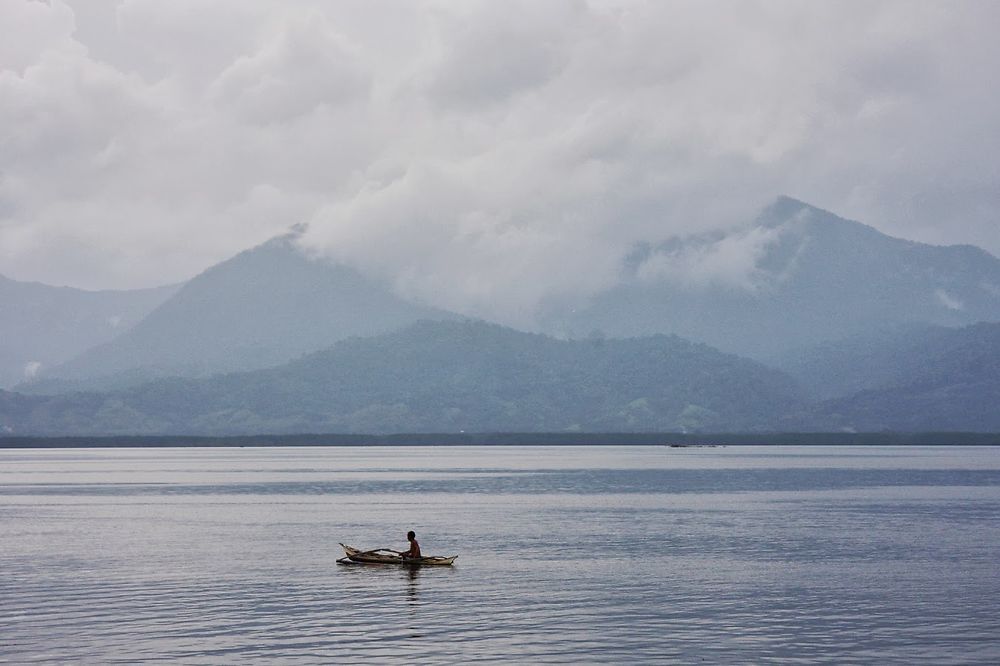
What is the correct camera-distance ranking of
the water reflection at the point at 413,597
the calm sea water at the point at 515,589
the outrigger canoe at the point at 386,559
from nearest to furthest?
1. the calm sea water at the point at 515,589
2. the water reflection at the point at 413,597
3. the outrigger canoe at the point at 386,559

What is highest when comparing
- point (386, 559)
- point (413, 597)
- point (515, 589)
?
point (386, 559)

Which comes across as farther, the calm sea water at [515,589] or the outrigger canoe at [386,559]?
the outrigger canoe at [386,559]

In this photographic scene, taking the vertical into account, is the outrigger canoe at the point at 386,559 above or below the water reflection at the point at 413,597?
above

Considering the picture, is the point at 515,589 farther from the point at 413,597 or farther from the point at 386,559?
the point at 386,559

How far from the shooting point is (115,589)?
8331cm

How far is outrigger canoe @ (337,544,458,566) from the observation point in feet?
314

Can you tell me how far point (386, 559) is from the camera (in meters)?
97.2

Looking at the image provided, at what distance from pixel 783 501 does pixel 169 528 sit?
3281 inches

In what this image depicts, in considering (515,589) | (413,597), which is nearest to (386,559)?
(413,597)

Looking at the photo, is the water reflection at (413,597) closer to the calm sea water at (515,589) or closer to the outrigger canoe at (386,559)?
the calm sea water at (515,589)

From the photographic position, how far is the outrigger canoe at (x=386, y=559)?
9569 cm

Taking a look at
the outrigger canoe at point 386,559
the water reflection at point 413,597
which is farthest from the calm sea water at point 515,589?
the outrigger canoe at point 386,559

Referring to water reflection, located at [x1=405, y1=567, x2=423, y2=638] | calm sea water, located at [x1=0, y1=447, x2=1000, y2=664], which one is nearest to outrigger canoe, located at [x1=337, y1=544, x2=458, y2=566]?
water reflection, located at [x1=405, y1=567, x2=423, y2=638]

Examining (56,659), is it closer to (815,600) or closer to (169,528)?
(815,600)
